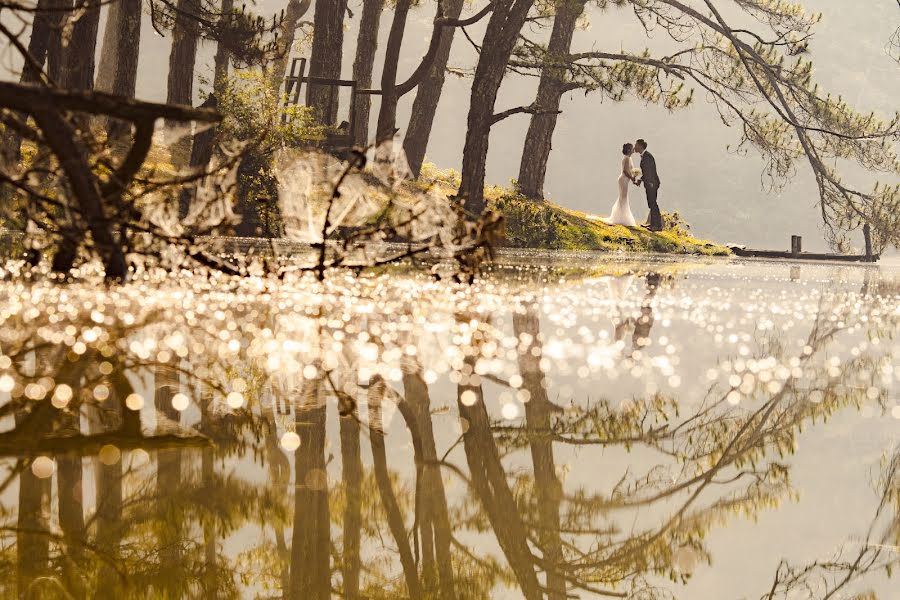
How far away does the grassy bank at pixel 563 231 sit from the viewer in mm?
22531

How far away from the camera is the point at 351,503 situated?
2.21m

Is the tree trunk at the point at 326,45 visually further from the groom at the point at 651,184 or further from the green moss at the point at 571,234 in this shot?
the groom at the point at 651,184

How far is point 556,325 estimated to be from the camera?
20.9 feet

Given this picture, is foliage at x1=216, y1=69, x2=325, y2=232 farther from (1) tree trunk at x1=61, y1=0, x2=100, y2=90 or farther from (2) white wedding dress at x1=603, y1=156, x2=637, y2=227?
(2) white wedding dress at x1=603, y1=156, x2=637, y2=227

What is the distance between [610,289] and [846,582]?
8200 millimetres

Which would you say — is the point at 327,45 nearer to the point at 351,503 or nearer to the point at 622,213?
the point at 622,213

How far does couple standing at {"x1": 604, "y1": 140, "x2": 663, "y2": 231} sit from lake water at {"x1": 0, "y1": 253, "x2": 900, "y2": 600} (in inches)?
836

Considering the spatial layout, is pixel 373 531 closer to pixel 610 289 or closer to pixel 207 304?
pixel 207 304

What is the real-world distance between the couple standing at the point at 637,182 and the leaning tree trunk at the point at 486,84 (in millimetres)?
6655

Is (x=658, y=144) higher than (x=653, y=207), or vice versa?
(x=658, y=144)

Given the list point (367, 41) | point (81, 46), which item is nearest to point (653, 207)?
point (367, 41)

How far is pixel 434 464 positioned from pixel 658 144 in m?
102

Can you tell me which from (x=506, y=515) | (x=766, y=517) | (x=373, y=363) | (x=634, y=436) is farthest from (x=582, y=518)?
(x=373, y=363)

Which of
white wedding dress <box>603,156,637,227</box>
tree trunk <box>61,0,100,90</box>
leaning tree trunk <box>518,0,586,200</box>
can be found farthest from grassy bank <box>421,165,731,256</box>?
tree trunk <box>61,0,100,90</box>
